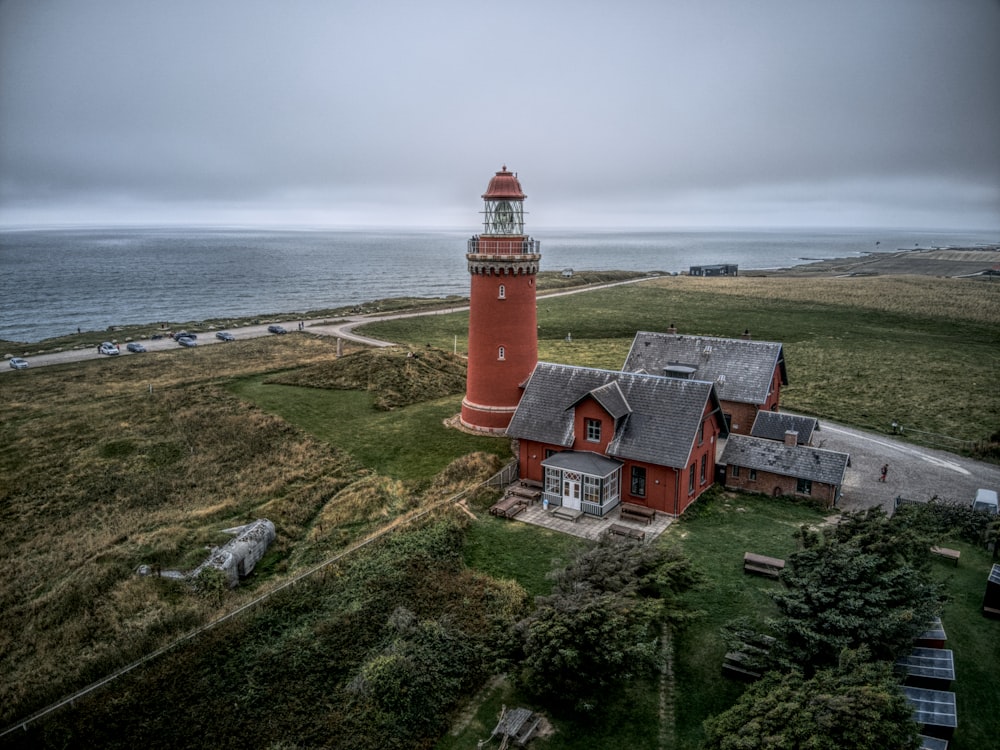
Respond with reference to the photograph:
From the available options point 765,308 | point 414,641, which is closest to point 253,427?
point 414,641

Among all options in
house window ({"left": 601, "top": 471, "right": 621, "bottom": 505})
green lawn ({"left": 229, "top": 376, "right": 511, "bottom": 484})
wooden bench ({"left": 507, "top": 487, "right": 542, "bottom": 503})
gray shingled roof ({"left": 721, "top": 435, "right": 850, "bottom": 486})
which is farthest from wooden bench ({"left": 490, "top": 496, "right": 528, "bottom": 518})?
gray shingled roof ({"left": 721, "top": 435, "right": 850, "bottom": 486})

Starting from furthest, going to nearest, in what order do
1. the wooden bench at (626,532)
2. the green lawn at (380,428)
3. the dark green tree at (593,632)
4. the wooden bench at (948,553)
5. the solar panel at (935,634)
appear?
the green lawn at (380,428)
the wooden bench at (626,532)
the wooden bench at (948,553)
the solar panel at (935,634)
the dark green tree at (593,632)

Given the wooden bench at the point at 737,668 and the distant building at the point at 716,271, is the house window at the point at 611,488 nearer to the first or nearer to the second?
the wooden bench at the point at 737,668

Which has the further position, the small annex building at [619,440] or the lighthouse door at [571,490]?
the lighthouse door at [571,490]

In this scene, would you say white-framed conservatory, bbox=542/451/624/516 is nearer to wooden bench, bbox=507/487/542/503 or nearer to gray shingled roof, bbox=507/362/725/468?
wooden bench, bbox=507/487/542/503

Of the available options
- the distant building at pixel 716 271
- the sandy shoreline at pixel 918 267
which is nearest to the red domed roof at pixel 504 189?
the distant building at pixel 716 271

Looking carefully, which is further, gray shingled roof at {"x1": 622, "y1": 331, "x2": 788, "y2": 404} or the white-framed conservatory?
gray shingled roof at {"x1": 622, "y1": 331, "x2": 788, "y2": 404}

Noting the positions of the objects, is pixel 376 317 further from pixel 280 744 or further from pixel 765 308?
pixel 280 744
